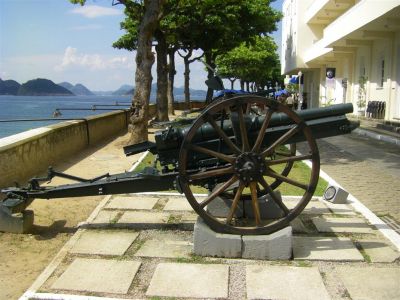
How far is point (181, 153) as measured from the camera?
4906 mm

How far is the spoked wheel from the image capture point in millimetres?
4938

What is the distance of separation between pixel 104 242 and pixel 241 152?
1844 millimetres

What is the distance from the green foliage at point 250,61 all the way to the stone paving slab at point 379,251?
165ft

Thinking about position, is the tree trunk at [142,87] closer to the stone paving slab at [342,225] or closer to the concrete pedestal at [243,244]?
the stone paving slab at [342,225]

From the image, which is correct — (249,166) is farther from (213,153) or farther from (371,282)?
(371,282)

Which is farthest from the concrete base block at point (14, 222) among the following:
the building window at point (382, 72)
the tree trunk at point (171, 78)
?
the tree trunk at point (171, 78)

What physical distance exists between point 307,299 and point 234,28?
899 inches

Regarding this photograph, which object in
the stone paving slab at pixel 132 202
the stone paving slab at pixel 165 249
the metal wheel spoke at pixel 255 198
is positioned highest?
the metal wheel spoke at pixel 255 198

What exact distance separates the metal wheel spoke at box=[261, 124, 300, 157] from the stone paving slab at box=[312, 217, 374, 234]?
1458mm

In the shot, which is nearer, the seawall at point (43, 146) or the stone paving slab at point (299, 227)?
the stone paving slab at point (299, 227)

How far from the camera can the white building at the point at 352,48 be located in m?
19.6

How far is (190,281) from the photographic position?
14.8ft

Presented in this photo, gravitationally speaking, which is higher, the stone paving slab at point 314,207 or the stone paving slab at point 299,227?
the stone paving slab at point 299,227

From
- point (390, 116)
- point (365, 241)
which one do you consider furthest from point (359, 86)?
point (365, 241)
